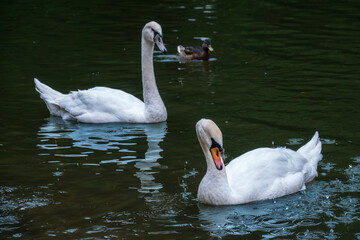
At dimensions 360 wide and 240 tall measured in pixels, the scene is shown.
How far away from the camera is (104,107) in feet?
40.8

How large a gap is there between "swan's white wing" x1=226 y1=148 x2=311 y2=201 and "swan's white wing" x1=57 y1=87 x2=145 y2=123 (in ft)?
11.9

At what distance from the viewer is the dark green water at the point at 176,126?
8.18 metres

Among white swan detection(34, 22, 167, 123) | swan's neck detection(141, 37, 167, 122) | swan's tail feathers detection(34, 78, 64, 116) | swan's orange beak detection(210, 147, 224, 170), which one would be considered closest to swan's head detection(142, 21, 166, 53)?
white swan detection(34, 22, 167, 123)

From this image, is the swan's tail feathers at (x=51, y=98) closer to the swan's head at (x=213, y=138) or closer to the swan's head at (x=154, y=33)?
the swan's head at (x=154, y=33)

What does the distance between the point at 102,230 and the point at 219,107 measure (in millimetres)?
5502

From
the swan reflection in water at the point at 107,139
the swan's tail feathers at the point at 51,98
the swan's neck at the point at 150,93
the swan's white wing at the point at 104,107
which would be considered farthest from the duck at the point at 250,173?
the swan's tail feathers at the point at 51,98

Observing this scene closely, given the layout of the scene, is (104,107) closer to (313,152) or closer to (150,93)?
(150,93)

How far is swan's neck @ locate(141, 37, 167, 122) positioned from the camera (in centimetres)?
1234

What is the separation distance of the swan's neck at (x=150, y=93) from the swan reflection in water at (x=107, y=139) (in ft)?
0.56

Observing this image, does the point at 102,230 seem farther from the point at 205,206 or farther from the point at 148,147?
the point at 148,147

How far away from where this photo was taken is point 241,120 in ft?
40.0

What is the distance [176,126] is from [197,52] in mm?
5384

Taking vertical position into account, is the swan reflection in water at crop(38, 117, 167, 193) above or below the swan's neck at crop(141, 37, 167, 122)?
below

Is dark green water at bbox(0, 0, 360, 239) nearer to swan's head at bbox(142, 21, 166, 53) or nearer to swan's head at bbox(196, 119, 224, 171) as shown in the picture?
swan's head at bbox(196, 119, 224, 171)
